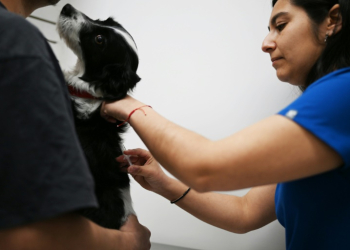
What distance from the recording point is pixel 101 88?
3.74ft

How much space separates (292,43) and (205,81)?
2.03 feet

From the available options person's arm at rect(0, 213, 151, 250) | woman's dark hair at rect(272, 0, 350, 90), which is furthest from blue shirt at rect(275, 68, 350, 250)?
person's arm at rect(0, 213, 151, 250)

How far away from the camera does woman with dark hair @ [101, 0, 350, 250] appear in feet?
2.26

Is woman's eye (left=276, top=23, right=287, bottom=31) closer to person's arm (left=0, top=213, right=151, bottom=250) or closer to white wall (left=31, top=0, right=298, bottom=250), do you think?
white wall (left=31, top=0, right=298, bottom=250)

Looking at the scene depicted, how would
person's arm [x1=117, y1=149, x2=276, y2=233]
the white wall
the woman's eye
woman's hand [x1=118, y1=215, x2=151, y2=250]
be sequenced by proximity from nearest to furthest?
1. woman's hand [x1=118, y1=215, x2=151, y2=250]
2. the woman's eye
3. person's arm [x1=117, y1=149, x2=276, y2=233]
4. the white wall

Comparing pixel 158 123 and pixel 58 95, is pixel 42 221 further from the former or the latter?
pixel 158 123

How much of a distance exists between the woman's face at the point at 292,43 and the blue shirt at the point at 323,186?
0.86ft

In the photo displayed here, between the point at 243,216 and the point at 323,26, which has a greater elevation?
the point at 323,26

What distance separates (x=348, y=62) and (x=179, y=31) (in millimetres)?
967

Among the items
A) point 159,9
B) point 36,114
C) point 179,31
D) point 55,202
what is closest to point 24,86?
point 36,114

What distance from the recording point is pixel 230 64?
1553 mm

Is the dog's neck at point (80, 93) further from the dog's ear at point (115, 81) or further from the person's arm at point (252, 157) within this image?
the person's arm at point (252, 157)

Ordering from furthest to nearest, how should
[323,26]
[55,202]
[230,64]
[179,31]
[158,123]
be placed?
[179,31]
[230,64]
[323,26]
[158,123]
[55,202]

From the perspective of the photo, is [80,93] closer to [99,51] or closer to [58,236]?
[99,51]
